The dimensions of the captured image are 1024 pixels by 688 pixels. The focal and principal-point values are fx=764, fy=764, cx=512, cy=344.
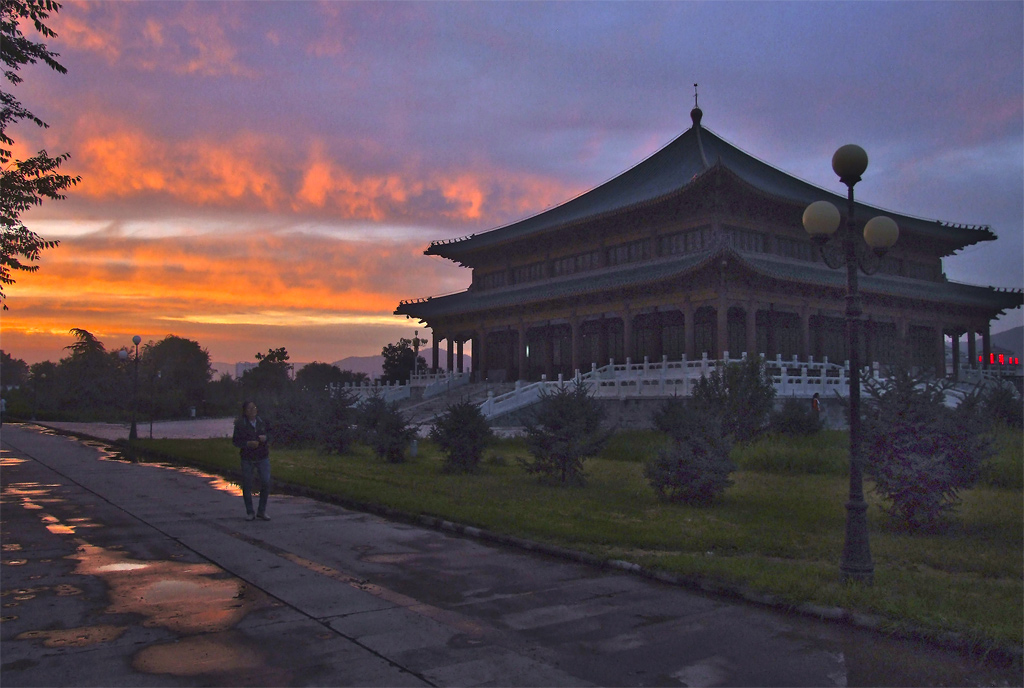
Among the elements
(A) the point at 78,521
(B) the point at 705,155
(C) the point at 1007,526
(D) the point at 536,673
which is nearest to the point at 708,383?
(C) the point at 1007,526

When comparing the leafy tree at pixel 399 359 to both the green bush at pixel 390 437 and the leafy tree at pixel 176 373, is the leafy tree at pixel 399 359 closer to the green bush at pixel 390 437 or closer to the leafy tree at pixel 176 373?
the leafy tree at pixel 176 373

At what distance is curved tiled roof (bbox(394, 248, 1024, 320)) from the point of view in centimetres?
3212

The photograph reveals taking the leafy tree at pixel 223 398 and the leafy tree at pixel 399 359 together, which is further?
the leafy tree at pixel 223 398

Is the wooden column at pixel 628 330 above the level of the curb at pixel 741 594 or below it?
above

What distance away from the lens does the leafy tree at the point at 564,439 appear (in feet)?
48.4

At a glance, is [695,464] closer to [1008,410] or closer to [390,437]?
[390,437]

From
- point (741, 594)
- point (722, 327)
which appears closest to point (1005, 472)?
point (741, 594)

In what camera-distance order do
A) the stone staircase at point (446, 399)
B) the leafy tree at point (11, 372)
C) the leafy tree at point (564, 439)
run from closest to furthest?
the leafy tree at point (564, 439) → the stone staircase at point (446, 399) → the leafy tree at point (11, 372)

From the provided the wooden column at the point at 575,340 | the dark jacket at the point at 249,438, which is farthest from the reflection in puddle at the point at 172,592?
the wooden column at the point at 575,340

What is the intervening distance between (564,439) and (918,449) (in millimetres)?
6277

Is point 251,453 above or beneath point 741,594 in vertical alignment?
above

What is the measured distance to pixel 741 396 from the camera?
65.1ft

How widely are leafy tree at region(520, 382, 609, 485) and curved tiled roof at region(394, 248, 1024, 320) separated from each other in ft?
53.1

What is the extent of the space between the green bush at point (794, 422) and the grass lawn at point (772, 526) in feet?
7.81
